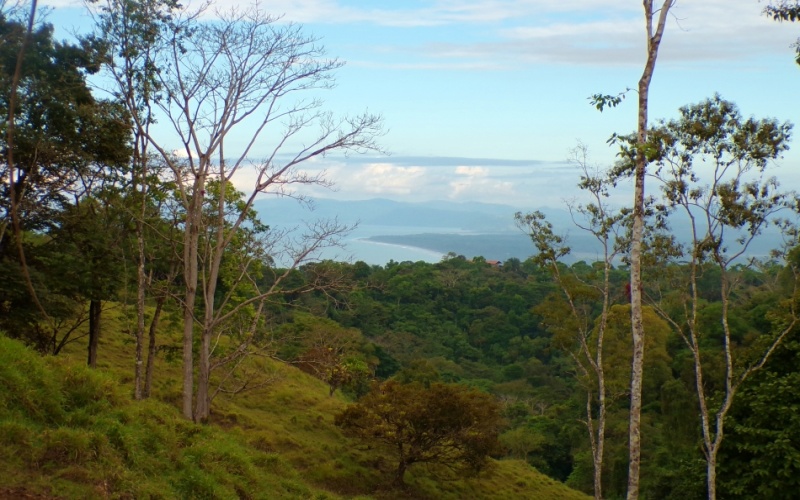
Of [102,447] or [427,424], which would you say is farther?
[427,424]

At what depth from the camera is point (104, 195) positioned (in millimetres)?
14672

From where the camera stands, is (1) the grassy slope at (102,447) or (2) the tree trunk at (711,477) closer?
(1) the grassy slope at (102,447)

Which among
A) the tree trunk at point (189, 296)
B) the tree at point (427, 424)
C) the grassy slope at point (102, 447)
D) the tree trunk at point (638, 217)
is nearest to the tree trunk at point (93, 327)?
the tree trunk at point (189, 296)

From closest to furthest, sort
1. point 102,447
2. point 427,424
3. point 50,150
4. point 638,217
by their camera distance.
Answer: point 102,447
point 638,217
point 50,150
point 427,424

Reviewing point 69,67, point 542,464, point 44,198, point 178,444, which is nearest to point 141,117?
point 69,67

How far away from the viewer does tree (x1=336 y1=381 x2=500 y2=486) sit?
756 inches

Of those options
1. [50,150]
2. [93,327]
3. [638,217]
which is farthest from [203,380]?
[638,217]

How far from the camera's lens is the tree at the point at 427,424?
19.2 metres

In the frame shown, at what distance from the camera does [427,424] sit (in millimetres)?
19328

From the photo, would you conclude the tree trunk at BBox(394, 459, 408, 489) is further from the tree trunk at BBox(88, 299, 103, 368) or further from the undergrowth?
the tree trunk at BBox(88, 299, 103, 368)

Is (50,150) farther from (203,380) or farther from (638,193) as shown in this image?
(638,193)

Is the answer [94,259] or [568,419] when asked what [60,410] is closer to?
[94,259]

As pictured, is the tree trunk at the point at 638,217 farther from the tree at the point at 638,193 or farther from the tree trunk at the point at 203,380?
the tree trunk at the point at 203,380

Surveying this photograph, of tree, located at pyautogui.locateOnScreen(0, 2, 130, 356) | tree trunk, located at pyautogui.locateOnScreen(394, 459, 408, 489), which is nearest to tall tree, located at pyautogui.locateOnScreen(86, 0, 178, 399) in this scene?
tree, located at pyautogui.locateOnScreen(0, 2, 130, 356)
